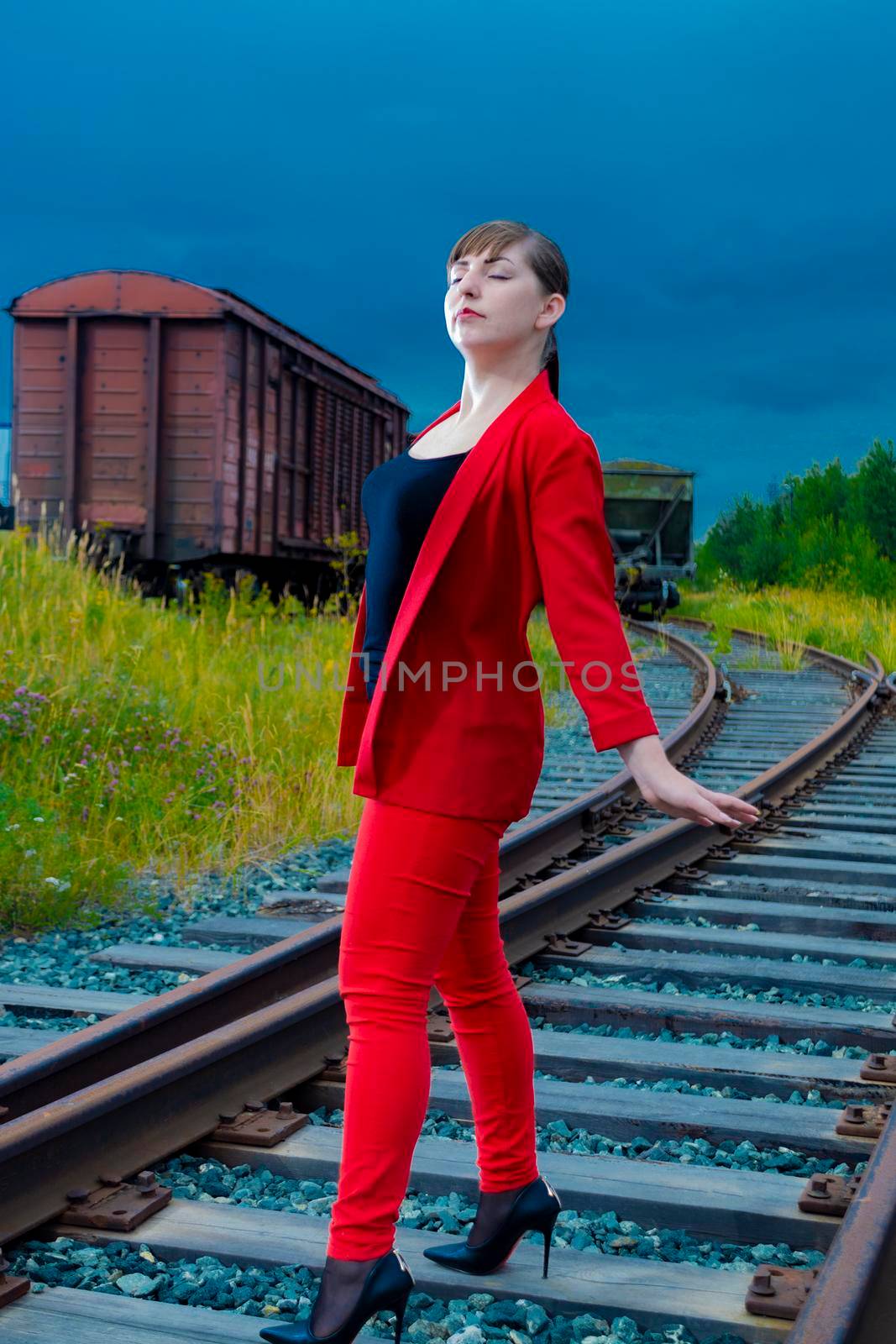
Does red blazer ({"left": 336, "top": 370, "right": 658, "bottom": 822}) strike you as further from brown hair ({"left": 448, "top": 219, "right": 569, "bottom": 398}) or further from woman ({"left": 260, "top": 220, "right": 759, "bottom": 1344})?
brown hair ({"left": 448, "top": 219, "right": 569, "bottom": 398})

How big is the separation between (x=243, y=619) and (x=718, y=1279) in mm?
10317

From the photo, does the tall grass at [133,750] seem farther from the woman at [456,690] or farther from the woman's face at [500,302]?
the woman's face at [500,302]

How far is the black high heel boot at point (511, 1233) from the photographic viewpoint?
2.23 metres

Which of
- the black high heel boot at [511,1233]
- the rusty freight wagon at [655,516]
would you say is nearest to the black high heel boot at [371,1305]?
the black high heel boot at [511,1233]

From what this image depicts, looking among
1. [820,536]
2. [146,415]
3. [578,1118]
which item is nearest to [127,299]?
[146,415]

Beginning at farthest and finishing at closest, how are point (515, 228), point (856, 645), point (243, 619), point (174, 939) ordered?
point (856, 645) < point (243, 619) < point (174, 939) < point (515, 228)

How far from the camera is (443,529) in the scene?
1996 mm

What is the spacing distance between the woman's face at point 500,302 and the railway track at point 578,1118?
142cm

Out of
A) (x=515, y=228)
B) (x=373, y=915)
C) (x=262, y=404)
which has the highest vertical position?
(x=262, y=404)

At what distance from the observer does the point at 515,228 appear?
2109mm

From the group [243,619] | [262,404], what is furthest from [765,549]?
[243,619]

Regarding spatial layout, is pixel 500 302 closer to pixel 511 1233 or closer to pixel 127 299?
pixel 511 1233

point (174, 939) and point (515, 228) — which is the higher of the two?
point (515, 228)

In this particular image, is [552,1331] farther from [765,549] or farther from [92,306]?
[765,549]
